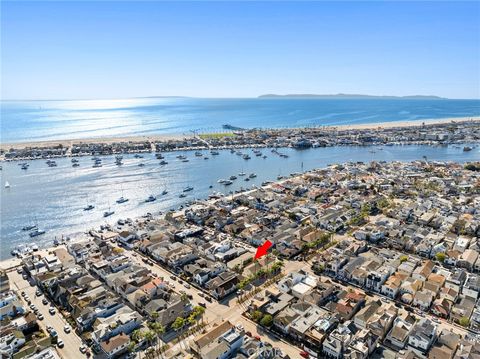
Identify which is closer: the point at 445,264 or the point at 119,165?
the point at 445,264

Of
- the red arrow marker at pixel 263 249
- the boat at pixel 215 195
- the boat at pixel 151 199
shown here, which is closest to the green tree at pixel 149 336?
the red arrow marker at pixel 263 249

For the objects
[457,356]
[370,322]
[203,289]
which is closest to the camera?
[457,356]

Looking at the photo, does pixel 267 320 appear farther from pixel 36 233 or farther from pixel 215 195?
pixel 36 233

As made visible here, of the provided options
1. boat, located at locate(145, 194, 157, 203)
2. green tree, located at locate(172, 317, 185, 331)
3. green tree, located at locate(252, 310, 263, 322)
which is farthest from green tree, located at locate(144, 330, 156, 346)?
boat, located at locate(145, 194, 157, 203)

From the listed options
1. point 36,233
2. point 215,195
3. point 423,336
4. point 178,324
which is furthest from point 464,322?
point 36,233

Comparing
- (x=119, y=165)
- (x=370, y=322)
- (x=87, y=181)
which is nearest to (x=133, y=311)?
(x=370, y=322)

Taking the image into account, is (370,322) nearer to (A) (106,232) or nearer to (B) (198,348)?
(B) (198,348)

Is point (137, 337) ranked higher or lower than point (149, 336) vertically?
lower
